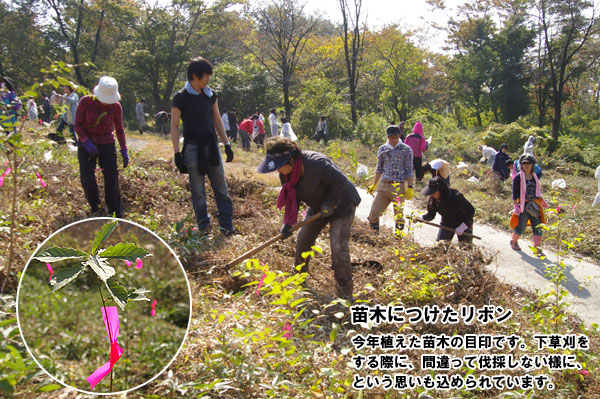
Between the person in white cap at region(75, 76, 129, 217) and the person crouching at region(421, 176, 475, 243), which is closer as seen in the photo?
the person in white cap at region(75, 76, 129, 217)

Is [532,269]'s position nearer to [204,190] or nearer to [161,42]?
[204,190]

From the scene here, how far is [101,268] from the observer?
1.50 metres

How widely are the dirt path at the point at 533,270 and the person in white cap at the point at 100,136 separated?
11.7 feet

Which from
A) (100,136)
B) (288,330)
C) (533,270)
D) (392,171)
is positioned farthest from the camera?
(392,171)

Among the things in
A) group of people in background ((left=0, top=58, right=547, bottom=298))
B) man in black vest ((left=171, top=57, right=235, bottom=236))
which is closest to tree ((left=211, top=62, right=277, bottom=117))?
group of people in background ((left=0, top=58, right=547, bottom=298))

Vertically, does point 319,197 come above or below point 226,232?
above

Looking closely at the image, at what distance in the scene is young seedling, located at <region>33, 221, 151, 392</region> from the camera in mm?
1475

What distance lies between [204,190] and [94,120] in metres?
1.39

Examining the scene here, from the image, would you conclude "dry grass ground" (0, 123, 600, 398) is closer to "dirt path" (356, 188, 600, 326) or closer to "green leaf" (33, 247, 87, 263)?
"dirt path" (356, 188, 600, 326)

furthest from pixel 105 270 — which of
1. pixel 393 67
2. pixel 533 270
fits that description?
pixel 393 67

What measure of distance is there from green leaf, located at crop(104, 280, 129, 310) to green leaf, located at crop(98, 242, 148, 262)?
9cm

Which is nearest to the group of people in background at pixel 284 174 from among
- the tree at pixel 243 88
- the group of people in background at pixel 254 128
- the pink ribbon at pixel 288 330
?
the pink ribbon at pixel 288 330

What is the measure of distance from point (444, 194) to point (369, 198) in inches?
161

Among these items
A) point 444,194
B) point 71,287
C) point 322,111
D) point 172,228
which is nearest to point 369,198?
point 444,194
